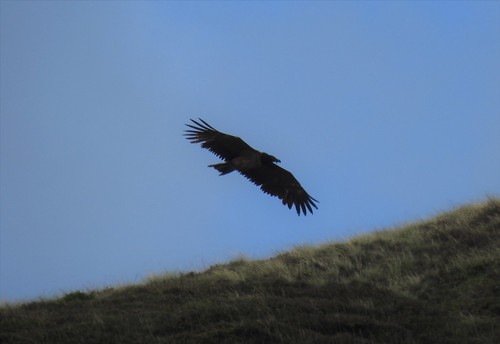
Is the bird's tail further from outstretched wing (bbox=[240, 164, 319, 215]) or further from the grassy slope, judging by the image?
the grassy slope

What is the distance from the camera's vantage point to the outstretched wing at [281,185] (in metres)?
18.4

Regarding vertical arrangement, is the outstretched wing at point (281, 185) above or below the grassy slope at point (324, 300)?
above

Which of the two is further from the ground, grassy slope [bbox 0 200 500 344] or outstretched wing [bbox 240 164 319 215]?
outstretched wing [bbox 240 164 319 215]

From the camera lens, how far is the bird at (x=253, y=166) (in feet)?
58.2

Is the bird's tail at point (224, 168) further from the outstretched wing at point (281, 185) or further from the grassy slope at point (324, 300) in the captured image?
the grassy slope at point (324, 300)

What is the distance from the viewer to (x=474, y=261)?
1806 cm

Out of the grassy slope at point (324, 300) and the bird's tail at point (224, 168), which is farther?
the bird's tail at point (224, 168)

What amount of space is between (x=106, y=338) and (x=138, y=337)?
449mm

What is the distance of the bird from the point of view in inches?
698

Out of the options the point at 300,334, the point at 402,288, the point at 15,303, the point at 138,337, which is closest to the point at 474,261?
the point at 402,288

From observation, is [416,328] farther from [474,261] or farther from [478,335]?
[474,261]

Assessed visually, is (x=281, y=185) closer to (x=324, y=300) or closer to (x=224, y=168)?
(x=224, y=168)

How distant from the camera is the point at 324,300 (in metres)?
16.1

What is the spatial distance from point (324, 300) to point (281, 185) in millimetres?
3152
